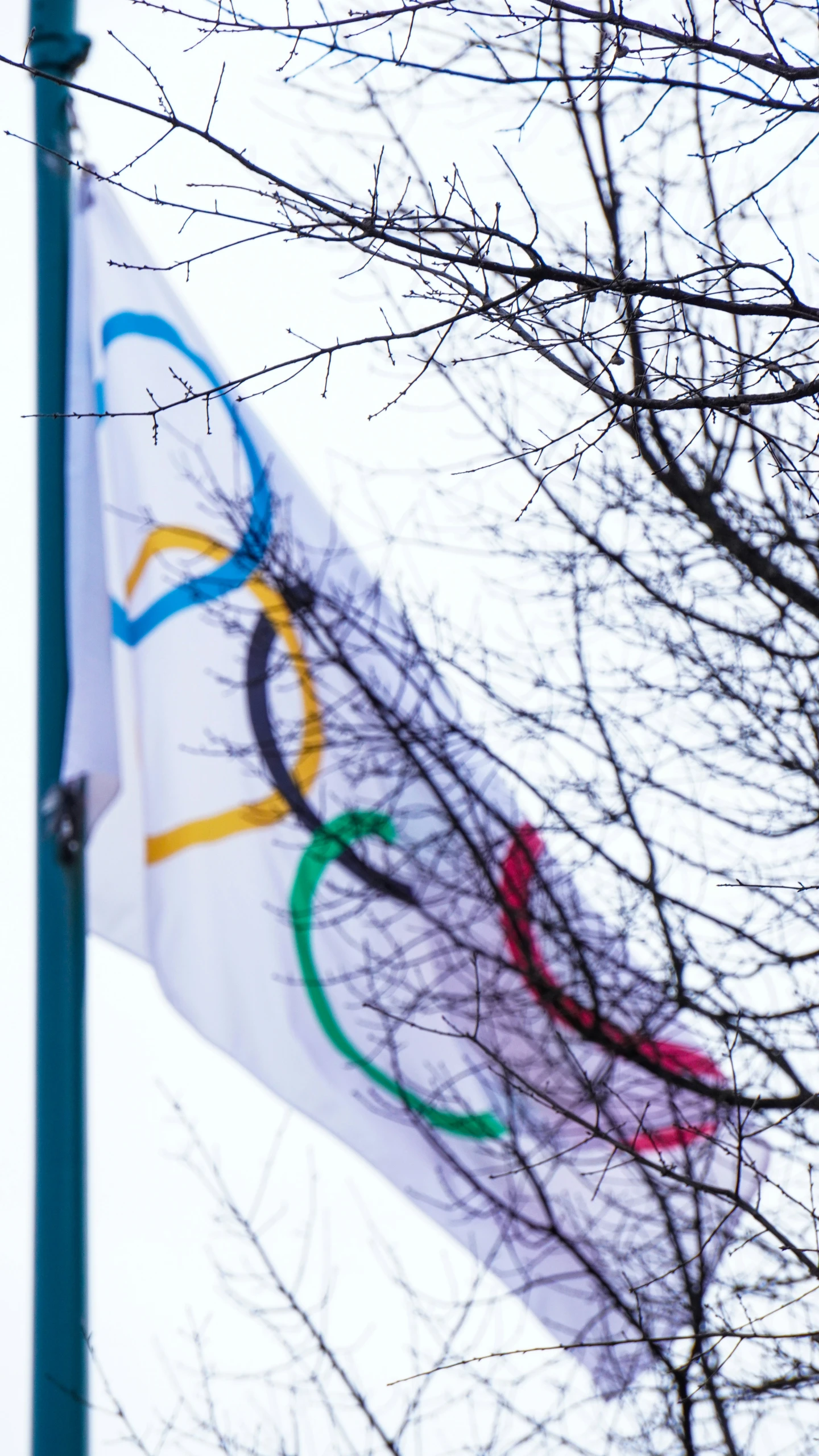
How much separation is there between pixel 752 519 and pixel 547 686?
0.89 metres

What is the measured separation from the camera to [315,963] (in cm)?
526

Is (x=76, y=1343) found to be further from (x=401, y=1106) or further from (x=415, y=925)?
(x=415, y=925)

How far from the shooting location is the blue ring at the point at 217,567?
5469mm

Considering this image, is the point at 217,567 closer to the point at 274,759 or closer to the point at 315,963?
the point at 274,759

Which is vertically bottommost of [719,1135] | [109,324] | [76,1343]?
[76,1343]

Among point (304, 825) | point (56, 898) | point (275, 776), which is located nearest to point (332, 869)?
point (304, 825)

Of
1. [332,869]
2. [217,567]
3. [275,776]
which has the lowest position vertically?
[332,869]

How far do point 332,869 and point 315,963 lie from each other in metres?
0.33

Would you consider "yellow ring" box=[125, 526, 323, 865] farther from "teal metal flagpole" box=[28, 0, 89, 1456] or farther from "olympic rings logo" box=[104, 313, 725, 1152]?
"teal metal flagpole" box=[28, 0, 89, 1456]

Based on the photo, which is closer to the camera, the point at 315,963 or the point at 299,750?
the point at 315,963

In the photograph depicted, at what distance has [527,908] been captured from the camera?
5.16 meters

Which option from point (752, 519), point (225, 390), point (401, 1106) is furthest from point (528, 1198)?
point (225, 390)

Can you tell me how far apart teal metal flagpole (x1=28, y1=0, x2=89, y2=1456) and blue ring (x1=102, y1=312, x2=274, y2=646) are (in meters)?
0.39

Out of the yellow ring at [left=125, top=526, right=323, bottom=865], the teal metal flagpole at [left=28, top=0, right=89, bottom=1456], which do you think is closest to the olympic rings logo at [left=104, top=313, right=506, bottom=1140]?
the yellow ring at [left=125, top=526, right=323, bottom=865]
